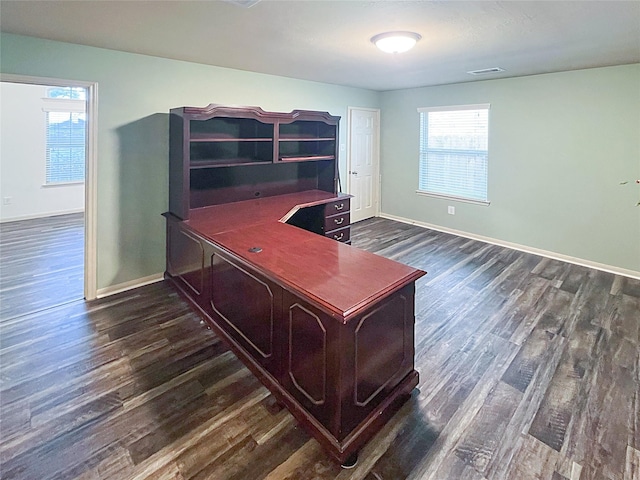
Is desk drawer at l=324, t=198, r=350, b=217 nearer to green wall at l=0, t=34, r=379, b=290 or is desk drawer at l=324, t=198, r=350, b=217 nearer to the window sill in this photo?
green wall at l=0, t=34, r=379, b=290

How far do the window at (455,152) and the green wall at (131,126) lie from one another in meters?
3.25

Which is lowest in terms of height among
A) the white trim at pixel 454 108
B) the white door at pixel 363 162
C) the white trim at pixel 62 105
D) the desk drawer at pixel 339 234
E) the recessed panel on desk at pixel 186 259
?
the recessed panel on desk at pixel 186 259

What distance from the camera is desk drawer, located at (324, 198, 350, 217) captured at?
423 centimetres

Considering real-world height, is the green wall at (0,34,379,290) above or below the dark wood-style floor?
above

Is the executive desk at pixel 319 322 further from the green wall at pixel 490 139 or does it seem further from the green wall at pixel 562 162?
the green wall at pixel 562 162

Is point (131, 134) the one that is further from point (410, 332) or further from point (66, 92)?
point (66, 92)

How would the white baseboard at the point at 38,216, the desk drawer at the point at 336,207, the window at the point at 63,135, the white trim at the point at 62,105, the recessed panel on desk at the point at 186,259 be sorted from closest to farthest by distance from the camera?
the recessed panel on desk at the point at 186,259, the desk drawer at the point at 336,207, the white baseboard at the point at 38,216, the white trim at the point at 62,105, the window at the point at 63,135

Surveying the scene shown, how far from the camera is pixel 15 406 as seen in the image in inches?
82.7

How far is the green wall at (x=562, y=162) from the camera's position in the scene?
4.07 m

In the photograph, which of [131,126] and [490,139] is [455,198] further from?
[131,126]

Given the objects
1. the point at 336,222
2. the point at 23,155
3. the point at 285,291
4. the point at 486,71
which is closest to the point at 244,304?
the point at 285,291

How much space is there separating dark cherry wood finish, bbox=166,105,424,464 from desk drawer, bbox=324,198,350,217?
0.71ft

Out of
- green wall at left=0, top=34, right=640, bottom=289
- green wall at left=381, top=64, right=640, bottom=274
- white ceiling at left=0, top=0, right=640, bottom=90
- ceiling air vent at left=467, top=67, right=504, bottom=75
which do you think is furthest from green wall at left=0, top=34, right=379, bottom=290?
green wall at left=381, top=64, right=640, bottom=274

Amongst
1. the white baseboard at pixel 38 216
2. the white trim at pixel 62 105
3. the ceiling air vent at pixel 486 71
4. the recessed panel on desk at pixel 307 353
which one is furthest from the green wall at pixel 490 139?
the white trim at pixel 62 105
